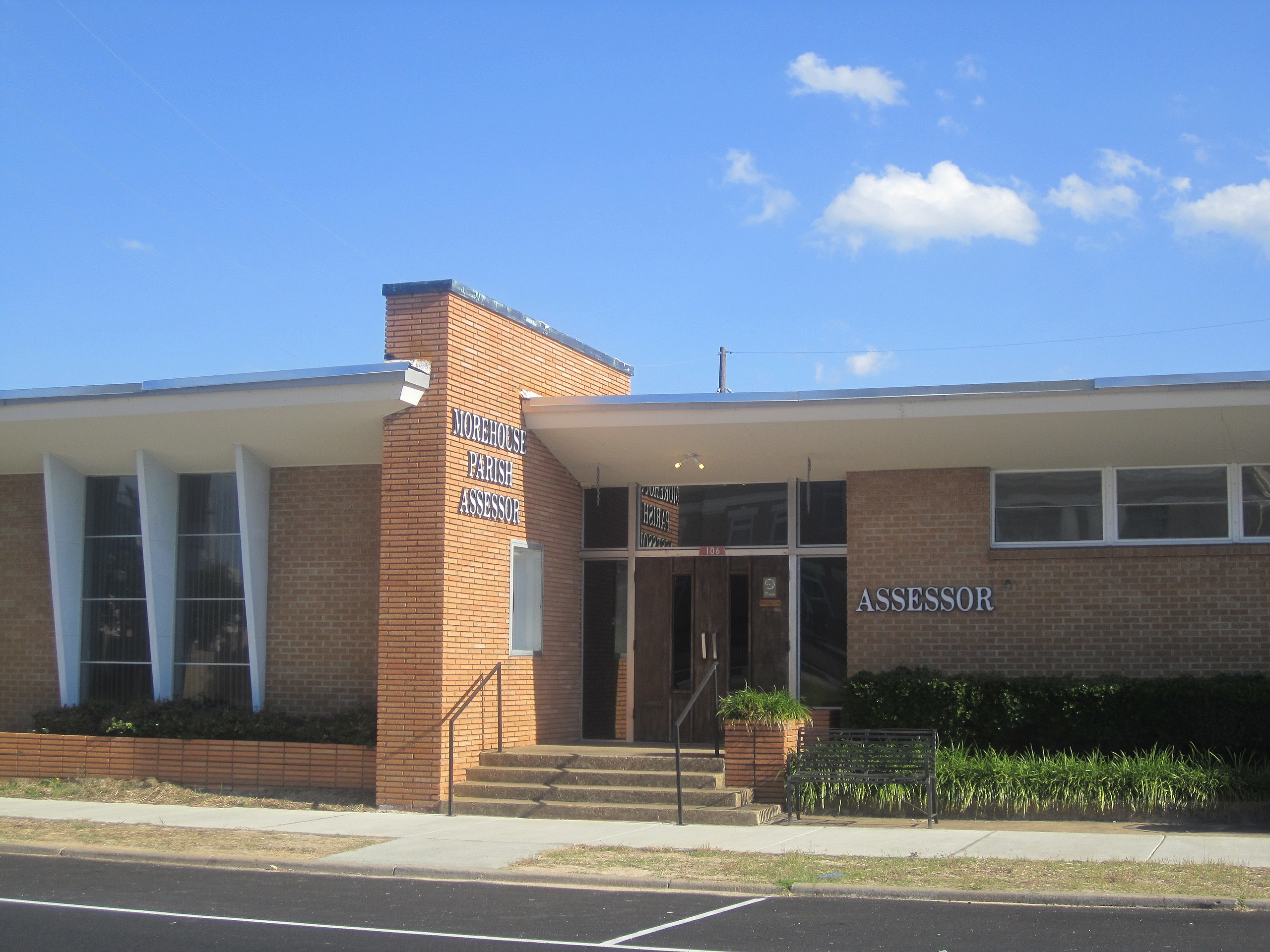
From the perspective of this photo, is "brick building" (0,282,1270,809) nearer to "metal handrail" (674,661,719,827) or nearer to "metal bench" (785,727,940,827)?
"metal handrail" (674,661,719,827)

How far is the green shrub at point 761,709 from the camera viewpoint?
13547 millimetres

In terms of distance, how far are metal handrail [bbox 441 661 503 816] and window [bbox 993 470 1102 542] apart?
606cm

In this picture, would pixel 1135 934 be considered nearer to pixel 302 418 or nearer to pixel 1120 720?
pixel 1120 720

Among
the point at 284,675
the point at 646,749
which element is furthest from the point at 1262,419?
the point at 284,675

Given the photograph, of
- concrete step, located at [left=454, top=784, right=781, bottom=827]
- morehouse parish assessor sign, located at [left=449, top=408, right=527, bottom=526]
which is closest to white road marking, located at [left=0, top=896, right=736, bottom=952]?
concrete step, located at [left=454, top=784, right=781, bottom=827]

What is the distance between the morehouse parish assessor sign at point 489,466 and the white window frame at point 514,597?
0.38 m

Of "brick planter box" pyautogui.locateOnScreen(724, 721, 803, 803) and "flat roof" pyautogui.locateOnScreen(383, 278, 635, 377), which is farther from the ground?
"flat roof" pyautogui.locateOnScreen(383, 278, 635, 377)

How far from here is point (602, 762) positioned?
14141mm

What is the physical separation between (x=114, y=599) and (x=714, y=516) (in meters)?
7.86

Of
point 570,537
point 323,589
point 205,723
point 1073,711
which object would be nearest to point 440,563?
point 323,589

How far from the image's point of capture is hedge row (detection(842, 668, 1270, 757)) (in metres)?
13.2

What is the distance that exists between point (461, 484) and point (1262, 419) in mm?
8506

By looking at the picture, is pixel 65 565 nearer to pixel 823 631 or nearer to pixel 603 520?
pixel 603 520

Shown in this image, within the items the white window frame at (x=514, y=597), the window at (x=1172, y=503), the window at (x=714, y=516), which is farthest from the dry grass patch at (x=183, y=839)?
the window at (x=1172, y=503)
